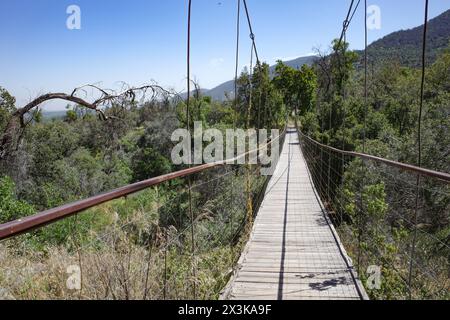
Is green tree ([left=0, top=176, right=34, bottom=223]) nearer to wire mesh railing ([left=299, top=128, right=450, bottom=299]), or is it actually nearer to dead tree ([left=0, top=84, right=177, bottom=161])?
dead tree ([left=0, top=84, right=177, bottom=161])

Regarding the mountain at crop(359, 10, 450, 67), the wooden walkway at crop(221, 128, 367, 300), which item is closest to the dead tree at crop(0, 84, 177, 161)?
the wooden walkway at crop(221, 128, 367, 300)

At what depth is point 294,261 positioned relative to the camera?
288cm

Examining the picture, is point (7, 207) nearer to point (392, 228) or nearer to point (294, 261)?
point (294, 261)

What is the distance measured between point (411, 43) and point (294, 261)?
4673cm

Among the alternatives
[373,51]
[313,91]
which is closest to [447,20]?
[373,51]

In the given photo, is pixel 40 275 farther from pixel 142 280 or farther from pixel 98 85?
pixel 98 85

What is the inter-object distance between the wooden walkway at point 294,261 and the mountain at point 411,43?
2877 centimetres

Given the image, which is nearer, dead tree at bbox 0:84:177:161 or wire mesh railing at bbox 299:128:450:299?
wire mesh railing at bbox 299:128:450:299

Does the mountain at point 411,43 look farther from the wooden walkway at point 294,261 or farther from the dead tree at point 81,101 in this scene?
the wooden walkway at point 294,261

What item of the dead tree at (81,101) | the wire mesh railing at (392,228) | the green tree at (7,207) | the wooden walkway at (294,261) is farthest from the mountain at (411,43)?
the wooden walkway at (294,261)

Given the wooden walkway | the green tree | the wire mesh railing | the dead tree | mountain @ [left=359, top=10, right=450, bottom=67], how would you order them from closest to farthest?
the wooden walkway → the wire mesh railing → the dead tree → the green tree → mountain @ [left=359, top=10, right=450, bottom=67]

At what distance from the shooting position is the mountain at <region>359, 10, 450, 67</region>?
31.9 m

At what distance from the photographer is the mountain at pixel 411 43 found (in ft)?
105

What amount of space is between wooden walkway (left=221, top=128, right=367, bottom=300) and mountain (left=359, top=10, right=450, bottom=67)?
2877 centimetres
